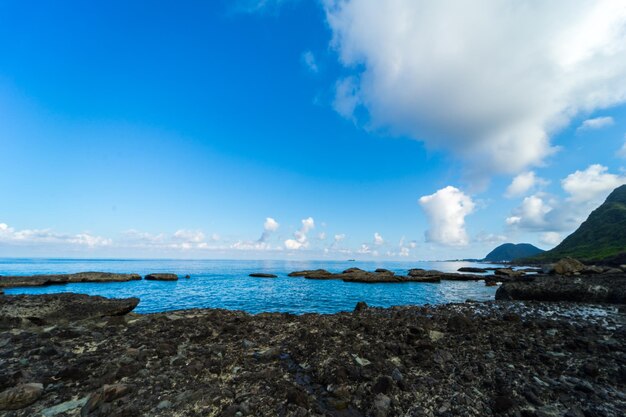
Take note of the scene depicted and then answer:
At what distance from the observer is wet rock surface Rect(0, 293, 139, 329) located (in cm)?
1637

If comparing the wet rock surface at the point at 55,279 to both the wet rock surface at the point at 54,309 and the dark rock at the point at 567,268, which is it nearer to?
the wet rock surface at the point at 54,309

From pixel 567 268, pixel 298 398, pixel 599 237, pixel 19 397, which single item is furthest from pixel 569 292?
pixel 599 237

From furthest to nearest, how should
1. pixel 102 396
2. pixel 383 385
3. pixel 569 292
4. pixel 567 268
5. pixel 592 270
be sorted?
1. pixel 567 268
2. pixel 592 270
3. pixel 569 292
4. pixel 383 385
5. pixel 102 396

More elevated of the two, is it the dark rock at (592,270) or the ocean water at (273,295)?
the dark rock at (592,270)

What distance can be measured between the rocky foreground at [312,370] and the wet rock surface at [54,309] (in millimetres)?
5459

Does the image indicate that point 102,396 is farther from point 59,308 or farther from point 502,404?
point 59,308

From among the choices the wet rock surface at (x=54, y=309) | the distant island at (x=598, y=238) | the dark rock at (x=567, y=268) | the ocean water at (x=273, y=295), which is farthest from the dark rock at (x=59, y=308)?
the distant island at (x=598, y=238)

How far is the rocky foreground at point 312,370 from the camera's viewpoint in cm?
667

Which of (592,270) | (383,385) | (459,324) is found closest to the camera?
(383,385)

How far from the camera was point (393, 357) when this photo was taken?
983 cm

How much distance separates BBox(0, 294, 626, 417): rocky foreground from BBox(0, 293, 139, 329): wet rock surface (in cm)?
546

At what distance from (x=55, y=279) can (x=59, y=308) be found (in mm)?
74058

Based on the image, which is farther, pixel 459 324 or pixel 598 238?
pixel 598 238

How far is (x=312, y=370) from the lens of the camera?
29.1ft
